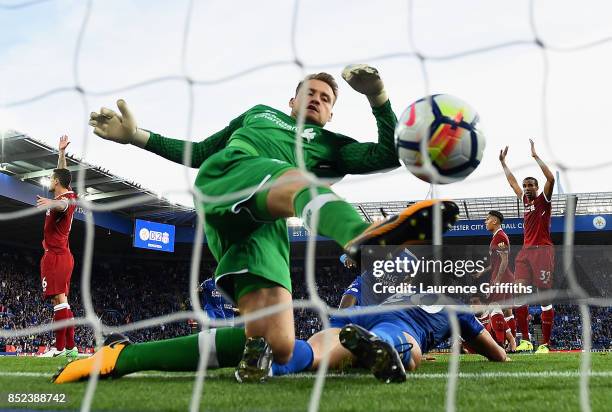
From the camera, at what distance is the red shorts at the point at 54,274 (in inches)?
212

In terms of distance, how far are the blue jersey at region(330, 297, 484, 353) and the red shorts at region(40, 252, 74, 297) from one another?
2.92 metres

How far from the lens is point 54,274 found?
5.44 meters

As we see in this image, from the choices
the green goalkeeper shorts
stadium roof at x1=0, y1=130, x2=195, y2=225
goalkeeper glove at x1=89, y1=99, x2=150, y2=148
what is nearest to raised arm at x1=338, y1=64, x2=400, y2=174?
the green goalkeeper shorts

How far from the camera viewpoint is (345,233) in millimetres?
1910

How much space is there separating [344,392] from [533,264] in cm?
455

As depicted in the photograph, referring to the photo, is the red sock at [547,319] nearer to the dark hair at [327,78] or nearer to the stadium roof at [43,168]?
the dark hair at [327,78]

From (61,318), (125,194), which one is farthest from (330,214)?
(125,194)

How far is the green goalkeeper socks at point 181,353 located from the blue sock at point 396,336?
69 cm

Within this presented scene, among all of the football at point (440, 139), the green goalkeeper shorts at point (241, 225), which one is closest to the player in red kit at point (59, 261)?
the green goalkeeper shorts at point (241, 225)

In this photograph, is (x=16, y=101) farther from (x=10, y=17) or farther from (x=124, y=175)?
(x=124, y=175)

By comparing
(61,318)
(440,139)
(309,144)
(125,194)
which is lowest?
(61,318)

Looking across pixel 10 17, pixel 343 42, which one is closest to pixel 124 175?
pixel 10 17

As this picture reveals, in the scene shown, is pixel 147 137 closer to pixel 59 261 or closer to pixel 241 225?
pixel 241 225

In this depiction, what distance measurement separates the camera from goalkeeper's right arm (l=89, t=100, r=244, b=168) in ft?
10.4
